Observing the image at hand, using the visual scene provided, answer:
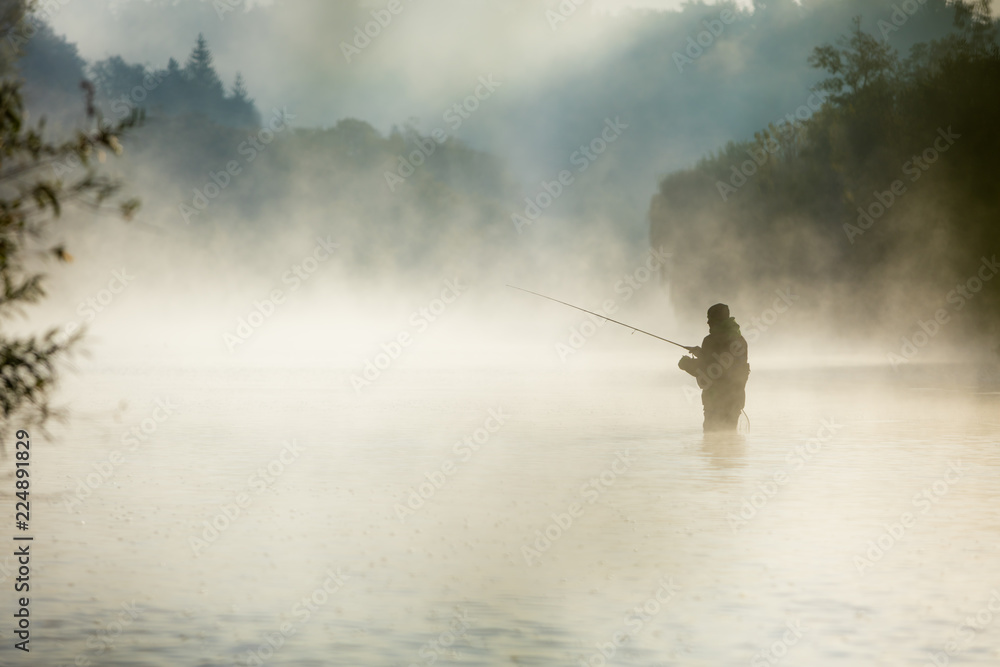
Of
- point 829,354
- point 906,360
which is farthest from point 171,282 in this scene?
point 906,360

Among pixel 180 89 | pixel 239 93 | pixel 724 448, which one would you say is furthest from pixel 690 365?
pixel 239 93

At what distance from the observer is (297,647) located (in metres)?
7.91

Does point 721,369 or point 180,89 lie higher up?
point 180,89

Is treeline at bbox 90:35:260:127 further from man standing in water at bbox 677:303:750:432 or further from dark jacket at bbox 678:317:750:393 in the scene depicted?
dark jacket at bbox 678:317:750:393

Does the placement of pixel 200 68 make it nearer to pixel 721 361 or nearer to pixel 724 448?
pixel 721 361

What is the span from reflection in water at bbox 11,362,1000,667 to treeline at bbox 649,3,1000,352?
69.9ft

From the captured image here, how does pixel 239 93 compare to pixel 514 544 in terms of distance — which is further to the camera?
pixel 239 93

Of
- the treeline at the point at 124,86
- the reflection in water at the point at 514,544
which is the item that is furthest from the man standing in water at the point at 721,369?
the treeline at the point at 124,86

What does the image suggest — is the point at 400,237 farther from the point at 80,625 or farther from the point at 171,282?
the point at 80,625

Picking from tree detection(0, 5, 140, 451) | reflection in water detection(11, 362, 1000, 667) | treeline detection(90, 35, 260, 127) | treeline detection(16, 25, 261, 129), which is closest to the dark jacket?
reflection in water detection(11, 362, 1000, 667)

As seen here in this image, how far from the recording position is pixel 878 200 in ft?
156

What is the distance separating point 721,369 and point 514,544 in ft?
29.2

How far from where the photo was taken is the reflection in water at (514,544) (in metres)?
8.04

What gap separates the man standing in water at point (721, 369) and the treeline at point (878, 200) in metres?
23.2
